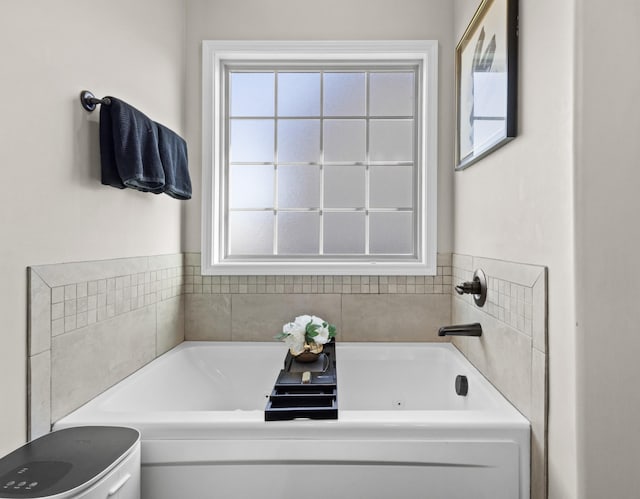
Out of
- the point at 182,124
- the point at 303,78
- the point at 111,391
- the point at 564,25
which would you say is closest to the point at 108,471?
the point at 111,391

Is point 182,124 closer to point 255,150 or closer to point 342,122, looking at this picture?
point 255,150

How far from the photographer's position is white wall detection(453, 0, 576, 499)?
98 cm

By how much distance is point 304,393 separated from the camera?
140 centimetres

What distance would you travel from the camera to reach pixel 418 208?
229cm

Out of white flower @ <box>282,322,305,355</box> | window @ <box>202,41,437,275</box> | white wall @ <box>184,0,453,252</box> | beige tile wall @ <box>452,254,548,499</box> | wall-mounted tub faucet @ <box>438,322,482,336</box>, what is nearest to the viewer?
beige tile wall @ <box>452,254,548,499</box>

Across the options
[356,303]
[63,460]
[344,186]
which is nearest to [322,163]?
[344,186]

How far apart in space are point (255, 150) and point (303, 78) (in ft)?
1.70

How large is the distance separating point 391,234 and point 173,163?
127 cm

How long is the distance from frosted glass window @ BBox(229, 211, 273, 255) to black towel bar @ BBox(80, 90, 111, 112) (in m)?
1.07

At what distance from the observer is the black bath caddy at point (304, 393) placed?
1.21 m

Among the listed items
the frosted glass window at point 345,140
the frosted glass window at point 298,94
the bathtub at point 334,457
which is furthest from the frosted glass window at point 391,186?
the bathtub at point 334,457

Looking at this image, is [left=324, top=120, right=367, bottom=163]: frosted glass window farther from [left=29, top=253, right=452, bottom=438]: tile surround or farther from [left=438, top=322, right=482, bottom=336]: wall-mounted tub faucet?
[left=438, top=322, right=482, bottom=336]: wall-mounted tub faucet

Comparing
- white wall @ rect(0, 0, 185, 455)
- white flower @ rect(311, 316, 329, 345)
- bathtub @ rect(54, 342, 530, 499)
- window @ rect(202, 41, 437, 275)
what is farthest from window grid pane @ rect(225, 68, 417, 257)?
bathtub @ rect(54, 342, 530, 499)

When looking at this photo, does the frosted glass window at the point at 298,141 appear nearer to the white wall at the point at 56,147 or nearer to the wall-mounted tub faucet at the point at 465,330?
the white wall at the point at 56,147
